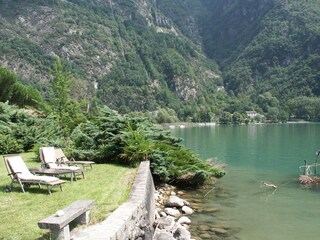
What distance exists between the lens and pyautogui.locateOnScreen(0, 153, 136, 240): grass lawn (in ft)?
23.6

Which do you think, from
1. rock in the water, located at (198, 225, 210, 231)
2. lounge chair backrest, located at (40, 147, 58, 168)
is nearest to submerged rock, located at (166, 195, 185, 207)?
rock in the water, located at (198, 225, 210, 231)

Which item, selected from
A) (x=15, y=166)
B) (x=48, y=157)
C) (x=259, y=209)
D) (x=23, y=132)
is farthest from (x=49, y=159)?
(x=259, y=209)

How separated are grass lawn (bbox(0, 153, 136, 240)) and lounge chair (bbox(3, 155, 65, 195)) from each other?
9.9 inches

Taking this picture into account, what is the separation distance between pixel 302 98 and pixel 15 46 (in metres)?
141

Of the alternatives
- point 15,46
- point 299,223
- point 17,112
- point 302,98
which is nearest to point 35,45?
point 15,46

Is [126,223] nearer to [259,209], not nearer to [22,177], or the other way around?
[22,177]

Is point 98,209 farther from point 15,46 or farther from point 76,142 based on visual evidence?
point 15,46

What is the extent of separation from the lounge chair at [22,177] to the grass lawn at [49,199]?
0.25m

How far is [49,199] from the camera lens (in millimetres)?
9438

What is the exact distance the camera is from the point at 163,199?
15984 mm

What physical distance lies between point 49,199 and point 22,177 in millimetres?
1332

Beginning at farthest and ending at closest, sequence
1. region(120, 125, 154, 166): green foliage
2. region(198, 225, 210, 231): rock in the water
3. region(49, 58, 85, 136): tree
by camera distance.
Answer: region(49, 58, 85, 136): tree
region(120, 125, 154, 166): green foliage
region(198, 225, 210, 231): rock in the water

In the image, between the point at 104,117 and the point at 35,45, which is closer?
the point at 104,117

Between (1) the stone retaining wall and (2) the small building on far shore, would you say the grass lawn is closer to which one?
(1) the stone retaining wall
